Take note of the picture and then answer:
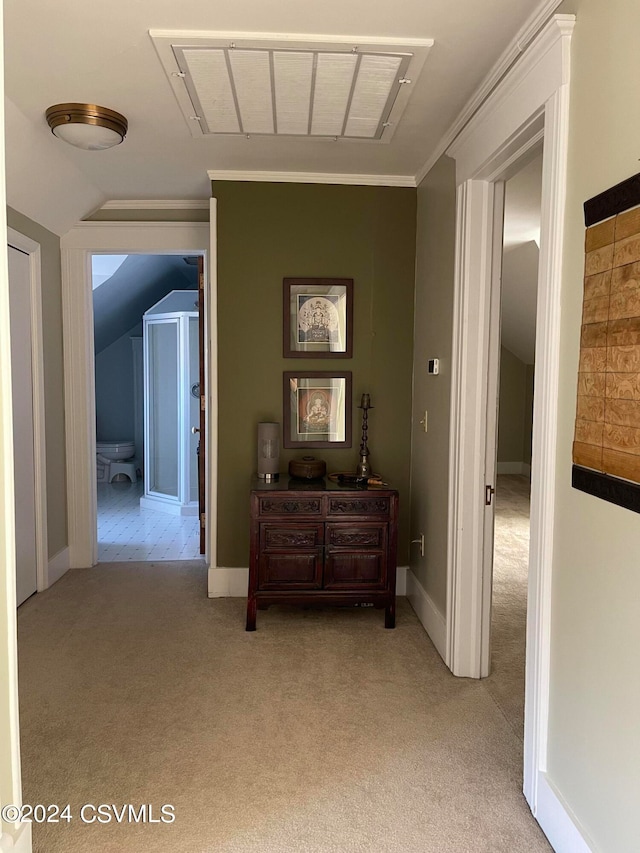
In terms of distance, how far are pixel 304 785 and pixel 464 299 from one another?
1929 millimetres

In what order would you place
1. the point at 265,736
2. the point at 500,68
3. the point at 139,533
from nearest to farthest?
the point at 500,68 < the point at 265,736 < the point at 139,533

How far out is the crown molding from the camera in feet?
6.21

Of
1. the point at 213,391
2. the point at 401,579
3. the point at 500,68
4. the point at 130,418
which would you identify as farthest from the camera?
the point at 130,418

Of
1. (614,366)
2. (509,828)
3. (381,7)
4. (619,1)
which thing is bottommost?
(509,828)

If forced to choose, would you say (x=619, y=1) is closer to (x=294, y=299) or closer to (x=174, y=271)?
(x=294, y=299)

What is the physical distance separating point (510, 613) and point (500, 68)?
106 inches

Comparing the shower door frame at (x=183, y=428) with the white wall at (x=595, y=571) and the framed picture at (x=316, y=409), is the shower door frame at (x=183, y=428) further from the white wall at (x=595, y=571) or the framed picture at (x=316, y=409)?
the white wall at (x=595, y=571)

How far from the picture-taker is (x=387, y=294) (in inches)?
147


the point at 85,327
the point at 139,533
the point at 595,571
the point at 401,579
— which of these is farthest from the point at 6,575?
the point at 139,533

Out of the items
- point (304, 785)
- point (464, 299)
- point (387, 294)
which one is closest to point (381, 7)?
point (464, 299)

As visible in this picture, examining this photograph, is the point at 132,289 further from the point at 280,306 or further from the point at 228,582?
the point at 228,582

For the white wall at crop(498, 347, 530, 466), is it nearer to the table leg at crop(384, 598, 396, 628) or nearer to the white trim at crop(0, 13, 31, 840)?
the table leg at crop(384, 598, 396, 628)

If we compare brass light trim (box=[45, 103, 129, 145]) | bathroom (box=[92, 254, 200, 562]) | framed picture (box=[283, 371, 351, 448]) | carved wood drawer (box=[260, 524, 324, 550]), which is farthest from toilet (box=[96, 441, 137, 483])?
brass light trim (box=[45, 103, 129, 145])

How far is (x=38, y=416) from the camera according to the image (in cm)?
376
